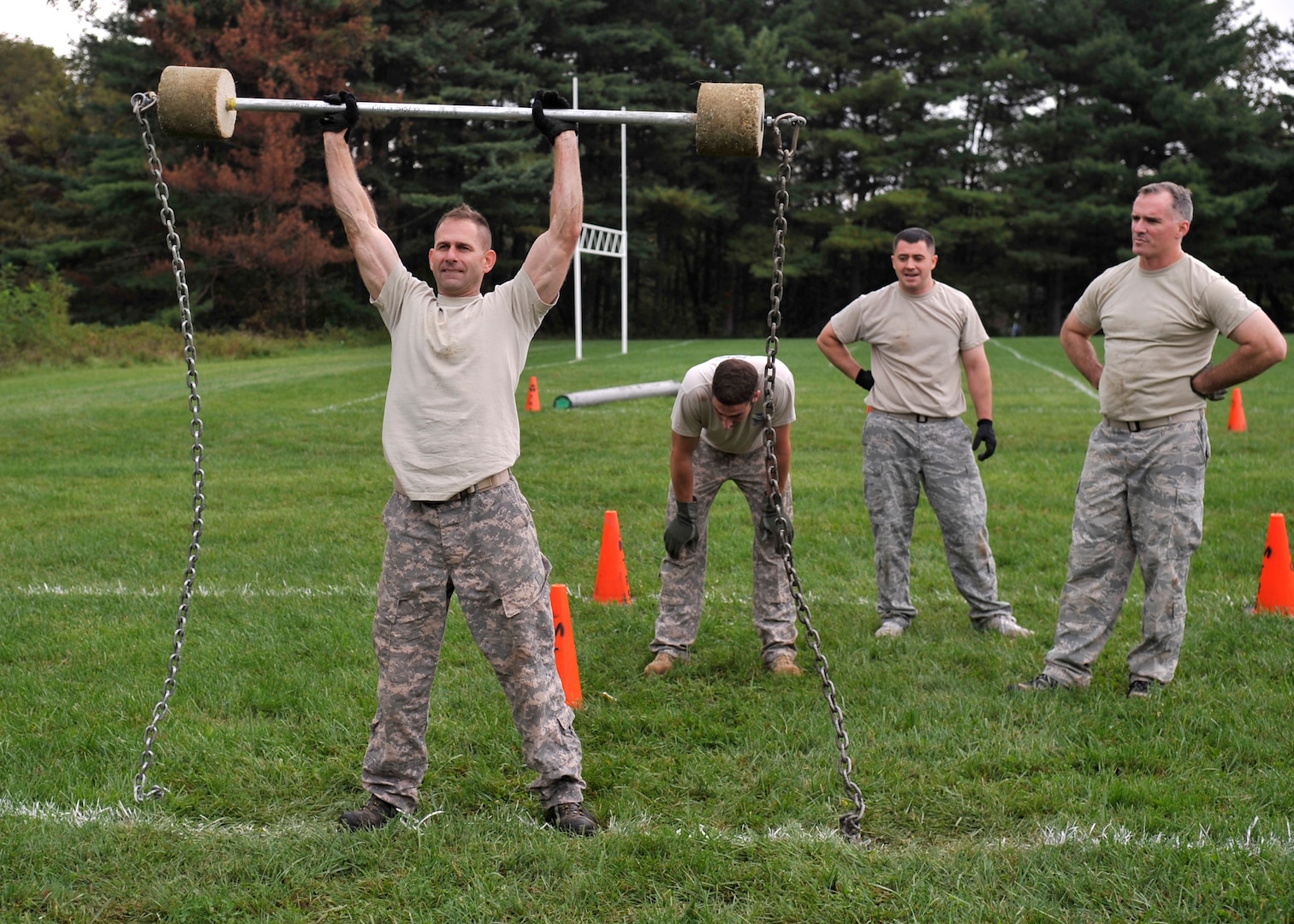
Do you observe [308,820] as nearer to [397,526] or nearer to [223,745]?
[223,745]

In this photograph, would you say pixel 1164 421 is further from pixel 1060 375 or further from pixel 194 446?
pixel 1060 375

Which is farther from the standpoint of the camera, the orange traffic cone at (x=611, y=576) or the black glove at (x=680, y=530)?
the orange traffic cone at (x=611, y=576)

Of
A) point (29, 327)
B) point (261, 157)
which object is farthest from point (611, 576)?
point (261, 157)

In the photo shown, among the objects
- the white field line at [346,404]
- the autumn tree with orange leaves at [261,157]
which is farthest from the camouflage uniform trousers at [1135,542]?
the autumn tree with orange leaves at [261,157]

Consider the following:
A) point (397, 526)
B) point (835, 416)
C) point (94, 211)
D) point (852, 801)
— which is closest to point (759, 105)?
point (397, 526)

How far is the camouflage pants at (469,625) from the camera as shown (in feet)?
13.9

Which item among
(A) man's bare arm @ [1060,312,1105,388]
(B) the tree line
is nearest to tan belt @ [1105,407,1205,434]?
(A) man's bare arm @ [1060,312,1105,388]

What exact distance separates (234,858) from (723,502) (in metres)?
6.89

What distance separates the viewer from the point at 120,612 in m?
7.09

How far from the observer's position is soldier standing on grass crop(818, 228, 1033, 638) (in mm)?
6832

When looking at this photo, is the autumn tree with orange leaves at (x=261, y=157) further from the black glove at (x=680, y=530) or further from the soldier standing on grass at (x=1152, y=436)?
the soldier standing on grass at (x=1152, y=436)

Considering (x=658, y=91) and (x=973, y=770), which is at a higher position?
→ (x=658, y=91)

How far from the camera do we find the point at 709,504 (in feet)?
20.6

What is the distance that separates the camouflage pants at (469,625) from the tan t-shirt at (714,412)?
172 cm
